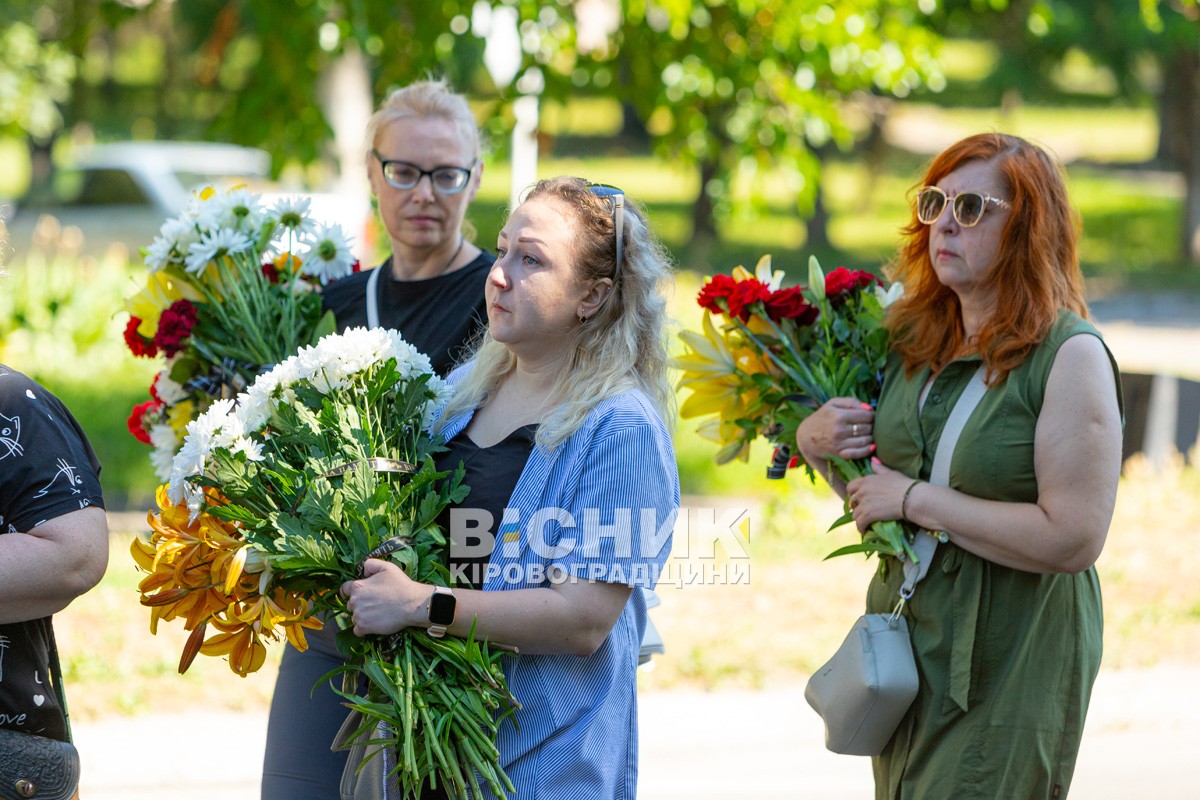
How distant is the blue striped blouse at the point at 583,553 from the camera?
7.54ft

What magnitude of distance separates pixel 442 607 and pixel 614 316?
66 cm

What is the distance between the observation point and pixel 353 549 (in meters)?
2.33

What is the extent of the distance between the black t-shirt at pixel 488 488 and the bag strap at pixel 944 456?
0.86m

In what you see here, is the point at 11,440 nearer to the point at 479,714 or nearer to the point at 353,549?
the point at 353,549

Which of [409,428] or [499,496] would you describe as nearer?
[499,496]

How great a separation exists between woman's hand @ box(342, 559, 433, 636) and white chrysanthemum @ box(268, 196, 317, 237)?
1536mm

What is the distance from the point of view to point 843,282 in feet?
10.8

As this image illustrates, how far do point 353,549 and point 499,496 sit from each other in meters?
0.28

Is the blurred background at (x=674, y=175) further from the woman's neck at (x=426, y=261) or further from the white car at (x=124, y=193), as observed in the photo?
the white car at (x=124, y=193)

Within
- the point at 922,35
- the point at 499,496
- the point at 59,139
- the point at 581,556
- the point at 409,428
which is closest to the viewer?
the point at 581,556

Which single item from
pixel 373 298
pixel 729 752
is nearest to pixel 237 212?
pixel 373 298

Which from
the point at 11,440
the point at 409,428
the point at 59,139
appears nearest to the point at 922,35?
the point at 409,428

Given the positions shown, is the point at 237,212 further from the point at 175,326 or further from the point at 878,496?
the point at 878,496

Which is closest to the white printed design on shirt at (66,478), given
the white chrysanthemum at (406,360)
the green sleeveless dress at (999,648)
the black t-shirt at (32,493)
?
the black t-shirt at (32,493)
